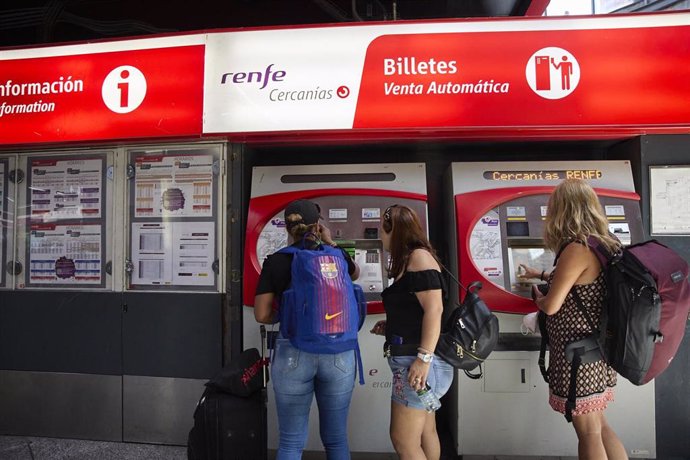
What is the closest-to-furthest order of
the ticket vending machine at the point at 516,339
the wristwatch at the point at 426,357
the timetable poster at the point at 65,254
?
the wristwatch at the point at 426,357 < the ticket vending machine at the point at 516,339 < the timetable poster at the point at 65,254

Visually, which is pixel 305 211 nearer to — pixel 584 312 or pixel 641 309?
pixel 584 312

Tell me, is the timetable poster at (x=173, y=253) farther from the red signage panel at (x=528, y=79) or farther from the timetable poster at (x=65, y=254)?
the red signage panel at (x=528, y=79)

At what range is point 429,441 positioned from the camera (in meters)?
2.17

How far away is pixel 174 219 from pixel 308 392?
5.64ft

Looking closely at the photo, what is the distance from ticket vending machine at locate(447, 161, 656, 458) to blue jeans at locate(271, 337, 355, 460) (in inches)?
40.9

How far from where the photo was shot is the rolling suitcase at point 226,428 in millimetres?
2139

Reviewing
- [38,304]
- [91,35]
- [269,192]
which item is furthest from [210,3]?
[38,304]

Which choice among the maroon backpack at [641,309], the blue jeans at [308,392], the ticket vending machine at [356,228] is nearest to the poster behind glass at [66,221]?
the ticket vending machine at [356,228]

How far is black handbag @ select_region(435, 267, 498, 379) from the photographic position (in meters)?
2.03

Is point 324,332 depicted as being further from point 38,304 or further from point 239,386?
point 38,304

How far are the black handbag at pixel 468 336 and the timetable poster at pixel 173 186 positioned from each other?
6.07 ft

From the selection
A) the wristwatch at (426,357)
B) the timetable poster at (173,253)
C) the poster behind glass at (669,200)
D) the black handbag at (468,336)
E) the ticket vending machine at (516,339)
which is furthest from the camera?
the timetable poster at (173,253)

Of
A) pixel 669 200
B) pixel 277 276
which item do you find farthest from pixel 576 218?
pixel 277 276

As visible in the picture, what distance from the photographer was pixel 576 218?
2064 mm
